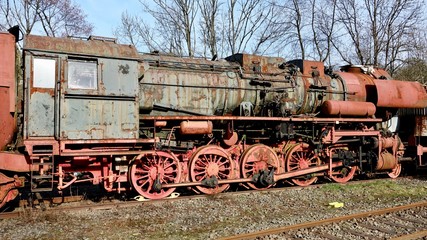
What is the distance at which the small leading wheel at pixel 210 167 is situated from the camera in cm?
1025

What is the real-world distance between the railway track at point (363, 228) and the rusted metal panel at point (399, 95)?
542cm

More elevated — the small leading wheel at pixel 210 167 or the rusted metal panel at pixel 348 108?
the rusted metal panel at pixel 348 108

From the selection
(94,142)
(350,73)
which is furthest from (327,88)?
(94,142)

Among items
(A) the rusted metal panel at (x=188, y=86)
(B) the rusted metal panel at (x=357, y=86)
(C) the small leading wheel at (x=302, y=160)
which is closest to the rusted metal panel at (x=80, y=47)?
(A) the rusted metal panel at (x=188, y=86)

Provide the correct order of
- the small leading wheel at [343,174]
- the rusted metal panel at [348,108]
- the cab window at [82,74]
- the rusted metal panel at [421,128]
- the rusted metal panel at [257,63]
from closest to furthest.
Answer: the cab window at [82,74] → the rusted metal panel at [257,63] → the rusted metal panel at [348,108] → the small leading wheel at [343,174] → the rusted metal panel at [421,128]

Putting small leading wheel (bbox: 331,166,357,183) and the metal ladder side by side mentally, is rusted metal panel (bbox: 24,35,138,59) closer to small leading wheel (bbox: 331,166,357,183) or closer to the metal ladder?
the metal ladder

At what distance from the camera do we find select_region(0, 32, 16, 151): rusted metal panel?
26.5 ft

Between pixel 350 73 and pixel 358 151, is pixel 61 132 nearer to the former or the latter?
pixel 358 151

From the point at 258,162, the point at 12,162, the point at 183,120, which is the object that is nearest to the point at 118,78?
the point at 183,120

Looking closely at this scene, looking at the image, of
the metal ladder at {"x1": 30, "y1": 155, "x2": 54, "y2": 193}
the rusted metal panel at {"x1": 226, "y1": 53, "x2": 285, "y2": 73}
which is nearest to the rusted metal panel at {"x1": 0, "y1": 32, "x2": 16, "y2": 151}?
the metal ladder at {"x1": 30, "y1": 155, "x2": 54, "y2": 193}

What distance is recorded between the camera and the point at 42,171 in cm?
812

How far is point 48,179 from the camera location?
8219 mm

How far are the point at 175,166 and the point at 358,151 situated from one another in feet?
20.9

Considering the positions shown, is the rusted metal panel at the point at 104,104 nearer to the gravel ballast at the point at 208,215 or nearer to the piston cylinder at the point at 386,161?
the gravel ballast at the point at 208,215
